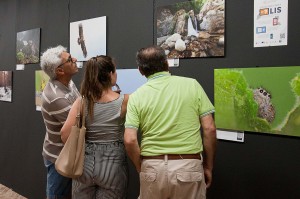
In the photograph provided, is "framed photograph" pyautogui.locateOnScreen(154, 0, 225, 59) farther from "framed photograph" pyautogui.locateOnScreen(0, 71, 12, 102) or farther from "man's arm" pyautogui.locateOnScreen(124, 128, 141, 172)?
"framed photograph" pyautogui.locateOnScreen(0, 71, 12, 102)

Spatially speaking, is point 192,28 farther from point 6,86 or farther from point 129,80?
point 6,86

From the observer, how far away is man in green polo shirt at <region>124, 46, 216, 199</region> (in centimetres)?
185

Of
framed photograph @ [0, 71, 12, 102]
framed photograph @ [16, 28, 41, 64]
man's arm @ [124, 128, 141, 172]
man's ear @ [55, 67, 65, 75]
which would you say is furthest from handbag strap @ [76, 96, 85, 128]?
framed photograph @ [0, 71, 12, 102]

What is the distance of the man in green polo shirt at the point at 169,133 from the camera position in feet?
6.07

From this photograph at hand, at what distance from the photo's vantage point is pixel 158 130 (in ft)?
6.19

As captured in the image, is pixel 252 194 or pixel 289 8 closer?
pixel 289 8

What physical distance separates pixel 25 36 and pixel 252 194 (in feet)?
11.5

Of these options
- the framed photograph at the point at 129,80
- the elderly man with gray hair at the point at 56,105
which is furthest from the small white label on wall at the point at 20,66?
the elderly man with gray hair at the point at 56,105

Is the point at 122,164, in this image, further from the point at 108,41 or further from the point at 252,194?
the point at 108,41

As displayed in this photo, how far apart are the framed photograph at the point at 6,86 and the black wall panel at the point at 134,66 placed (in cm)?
11

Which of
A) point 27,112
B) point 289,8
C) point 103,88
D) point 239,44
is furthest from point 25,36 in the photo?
point 289,8

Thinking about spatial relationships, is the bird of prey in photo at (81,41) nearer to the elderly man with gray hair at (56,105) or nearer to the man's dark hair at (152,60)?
the elderly man with gray hair at (56,105)

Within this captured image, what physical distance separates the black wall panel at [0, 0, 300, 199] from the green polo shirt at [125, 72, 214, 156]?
1.72 feet

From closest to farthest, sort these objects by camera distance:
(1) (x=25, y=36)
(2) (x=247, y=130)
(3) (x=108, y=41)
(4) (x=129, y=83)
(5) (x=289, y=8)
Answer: (5) (x=289, y=8) < (2) (x=247, y=130) < (4) (x=129, y=83) < (3) (x=108, y=41) < (1) (x=25, y=36)
